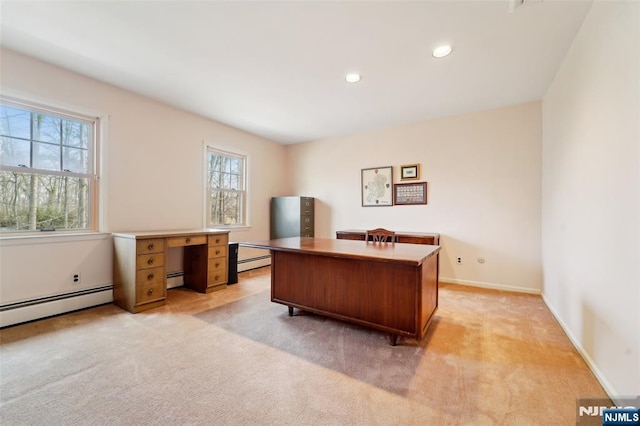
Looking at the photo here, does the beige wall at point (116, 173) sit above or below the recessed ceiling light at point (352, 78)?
below

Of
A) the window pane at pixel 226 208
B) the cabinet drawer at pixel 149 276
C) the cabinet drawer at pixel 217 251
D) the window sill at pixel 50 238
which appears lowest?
the cabinet drawer at pixel 149 276

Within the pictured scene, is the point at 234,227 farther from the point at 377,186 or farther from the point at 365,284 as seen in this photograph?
the point at 365,284

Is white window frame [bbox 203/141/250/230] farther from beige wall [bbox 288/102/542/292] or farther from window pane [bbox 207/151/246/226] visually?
beige wall [bbox 288/102/542/292]

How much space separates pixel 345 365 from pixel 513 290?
121 inches

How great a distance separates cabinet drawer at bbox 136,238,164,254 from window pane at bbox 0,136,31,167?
51.3 inches

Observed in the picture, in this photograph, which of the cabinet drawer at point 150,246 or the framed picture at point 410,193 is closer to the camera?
the cabinet drawer at point 150,246

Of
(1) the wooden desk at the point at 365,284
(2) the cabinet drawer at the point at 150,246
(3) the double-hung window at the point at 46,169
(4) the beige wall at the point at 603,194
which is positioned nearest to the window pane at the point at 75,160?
(3) the double-hung window at the point at 46,169

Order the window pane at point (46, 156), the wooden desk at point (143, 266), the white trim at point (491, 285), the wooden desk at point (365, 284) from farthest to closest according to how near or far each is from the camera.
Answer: the white trim at point (491, 285)
the wooden desk at point (143, 266)
the window pane at point (46, 156)
the wooden desk at point (365, 284)

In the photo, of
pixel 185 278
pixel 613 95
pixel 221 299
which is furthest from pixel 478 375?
pixel 185 278

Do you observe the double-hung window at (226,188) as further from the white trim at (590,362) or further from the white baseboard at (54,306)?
the white trim at (590,362)

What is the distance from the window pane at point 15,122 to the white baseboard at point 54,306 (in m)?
1.66

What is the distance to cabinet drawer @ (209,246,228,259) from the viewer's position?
3628 millimetres

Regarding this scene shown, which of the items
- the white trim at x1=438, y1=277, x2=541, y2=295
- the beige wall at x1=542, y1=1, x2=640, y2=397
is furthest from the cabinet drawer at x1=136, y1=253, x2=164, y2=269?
the white trim at x1=438, y1=277, x2=541, y2=295

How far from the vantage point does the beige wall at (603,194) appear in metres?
1.39
